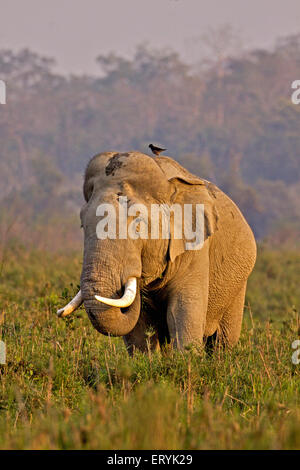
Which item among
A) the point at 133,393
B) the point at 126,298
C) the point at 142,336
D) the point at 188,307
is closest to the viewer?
the point at 133,393

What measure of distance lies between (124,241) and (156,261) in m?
0.43

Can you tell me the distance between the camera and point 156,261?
6352 millimetres

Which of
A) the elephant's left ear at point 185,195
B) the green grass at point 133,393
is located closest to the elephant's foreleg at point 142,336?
the green grass at point 133,393

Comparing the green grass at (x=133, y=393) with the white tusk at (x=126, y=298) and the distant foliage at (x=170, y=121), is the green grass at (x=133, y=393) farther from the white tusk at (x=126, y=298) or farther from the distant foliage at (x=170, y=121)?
the distant foliage at (x=170, y=121)

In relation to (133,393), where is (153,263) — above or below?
above

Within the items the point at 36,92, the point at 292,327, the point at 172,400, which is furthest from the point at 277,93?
the point at 172,400

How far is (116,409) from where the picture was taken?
4.66m

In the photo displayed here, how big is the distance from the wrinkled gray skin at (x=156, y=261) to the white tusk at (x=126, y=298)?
0.05m

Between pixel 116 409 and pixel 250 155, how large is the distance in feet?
170

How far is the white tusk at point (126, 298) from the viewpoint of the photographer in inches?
226

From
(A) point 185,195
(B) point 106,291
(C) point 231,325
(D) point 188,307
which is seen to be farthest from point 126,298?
(C) point 231,325

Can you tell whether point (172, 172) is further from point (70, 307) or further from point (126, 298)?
point (70, 307)

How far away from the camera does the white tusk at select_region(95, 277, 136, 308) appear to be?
5746 millimetres

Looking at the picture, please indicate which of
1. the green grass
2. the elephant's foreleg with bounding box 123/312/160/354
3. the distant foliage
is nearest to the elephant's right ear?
the elephant's foreleg with bounding box 123/312/160/354
